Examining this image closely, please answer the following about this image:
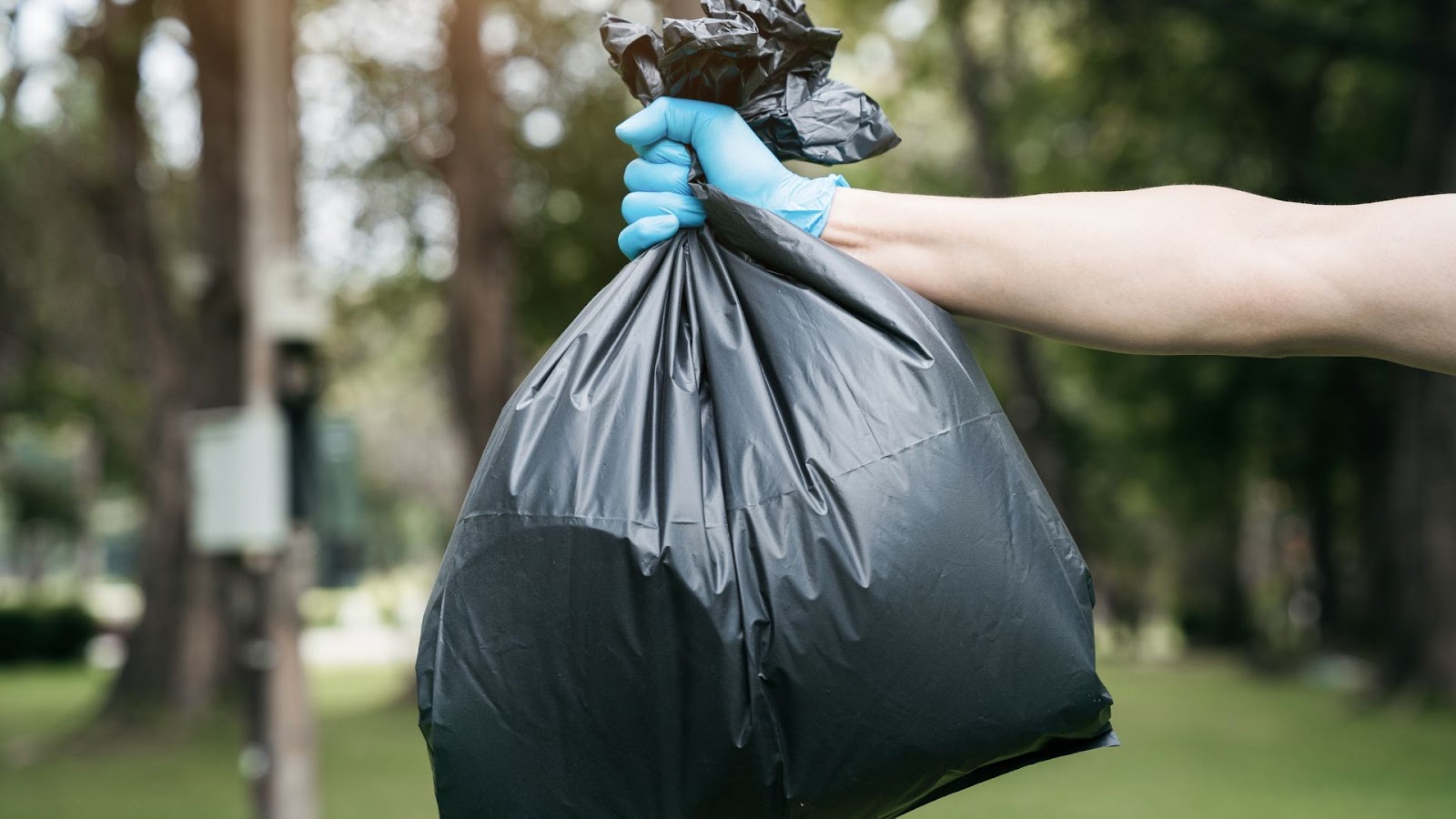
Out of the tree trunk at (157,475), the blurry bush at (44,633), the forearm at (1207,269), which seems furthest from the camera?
the blurry bush at (44,633)

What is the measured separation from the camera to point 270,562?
6.99m

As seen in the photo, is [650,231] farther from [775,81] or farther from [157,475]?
[157,475]

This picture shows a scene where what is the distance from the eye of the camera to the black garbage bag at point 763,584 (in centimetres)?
157

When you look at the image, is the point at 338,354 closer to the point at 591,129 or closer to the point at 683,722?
the point at 591,129

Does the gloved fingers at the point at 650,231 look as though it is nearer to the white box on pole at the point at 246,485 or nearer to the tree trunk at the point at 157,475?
the white box on pole at the point at 246,485

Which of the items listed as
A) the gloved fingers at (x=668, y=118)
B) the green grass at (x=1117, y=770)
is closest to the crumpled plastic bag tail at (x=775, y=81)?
the gloved fingers at (x=668, y=118)

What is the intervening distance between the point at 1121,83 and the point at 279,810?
13704 mm

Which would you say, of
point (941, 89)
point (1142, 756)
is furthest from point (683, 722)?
point (941, 89)

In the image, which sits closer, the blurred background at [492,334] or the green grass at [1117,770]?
the blurred background at [492,334]

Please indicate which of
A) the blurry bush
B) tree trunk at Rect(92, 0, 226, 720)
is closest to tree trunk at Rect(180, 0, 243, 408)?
tree trunk at Rect(92, 0, 226, 720)

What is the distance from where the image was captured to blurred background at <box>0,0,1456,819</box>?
735cm

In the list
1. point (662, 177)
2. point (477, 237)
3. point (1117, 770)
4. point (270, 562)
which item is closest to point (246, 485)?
point (270, 562)

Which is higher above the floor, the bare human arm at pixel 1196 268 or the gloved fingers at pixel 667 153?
the gloved fingers at pixel 667 153

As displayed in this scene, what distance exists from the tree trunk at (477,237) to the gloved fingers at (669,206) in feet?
39.6
